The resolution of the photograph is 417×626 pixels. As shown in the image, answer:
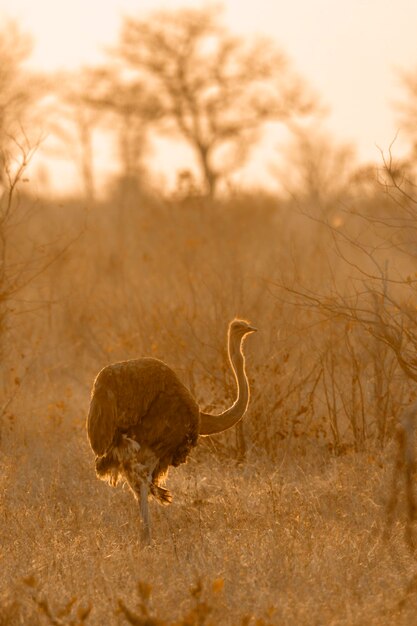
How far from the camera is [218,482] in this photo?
28.0 feet

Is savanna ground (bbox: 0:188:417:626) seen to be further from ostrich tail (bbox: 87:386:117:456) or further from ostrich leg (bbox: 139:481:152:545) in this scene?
ostrich tail (bbox: 87:386:117:456)

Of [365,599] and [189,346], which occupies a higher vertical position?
[189,346]

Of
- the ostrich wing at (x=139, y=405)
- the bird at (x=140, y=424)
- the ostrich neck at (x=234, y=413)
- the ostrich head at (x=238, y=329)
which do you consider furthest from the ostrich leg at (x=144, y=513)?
the ostrich head at (x=238, y=329)

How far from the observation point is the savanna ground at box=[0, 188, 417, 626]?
601cm

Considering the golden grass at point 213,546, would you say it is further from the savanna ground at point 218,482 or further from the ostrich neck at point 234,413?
the ostrich neck at point 234,413

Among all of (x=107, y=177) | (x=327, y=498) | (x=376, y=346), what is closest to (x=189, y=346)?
(x=376, y=346)

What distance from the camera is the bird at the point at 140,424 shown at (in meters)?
7.48

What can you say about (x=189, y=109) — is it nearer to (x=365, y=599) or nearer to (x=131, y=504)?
(x=131, y=504)

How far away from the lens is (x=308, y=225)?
104ft

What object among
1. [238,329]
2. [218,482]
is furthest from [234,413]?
[218,482]

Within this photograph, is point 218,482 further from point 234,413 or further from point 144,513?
point 144,513

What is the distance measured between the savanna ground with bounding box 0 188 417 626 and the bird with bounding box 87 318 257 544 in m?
0.33

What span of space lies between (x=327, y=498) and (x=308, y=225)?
23.9 meters

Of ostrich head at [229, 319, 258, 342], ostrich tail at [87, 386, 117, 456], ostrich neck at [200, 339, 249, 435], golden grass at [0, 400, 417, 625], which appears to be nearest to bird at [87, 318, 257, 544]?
ostrich tail at [87, 386, 117, 456]
